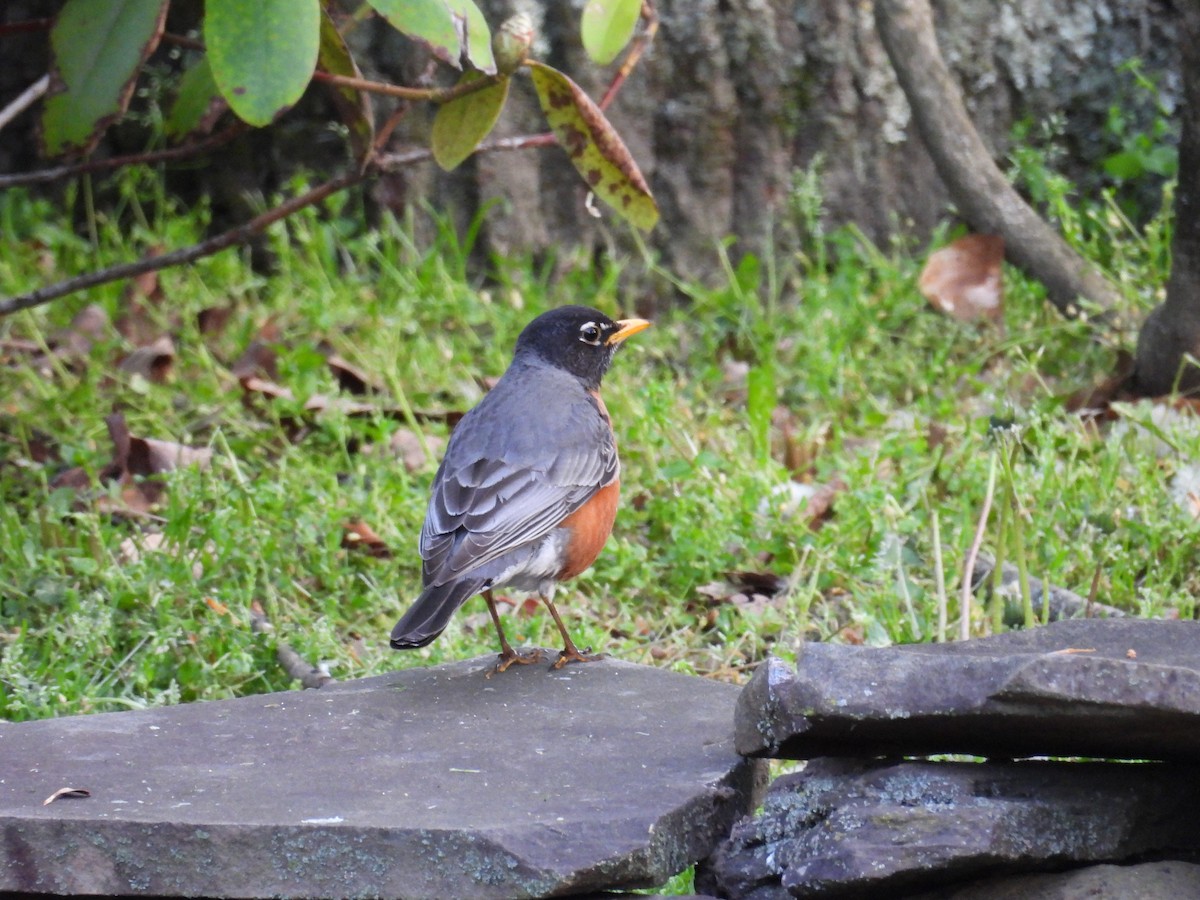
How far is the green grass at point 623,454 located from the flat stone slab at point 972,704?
5.00 feet

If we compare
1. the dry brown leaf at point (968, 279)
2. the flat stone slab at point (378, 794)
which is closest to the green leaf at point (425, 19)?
the flat stone slab at point (378, 794)

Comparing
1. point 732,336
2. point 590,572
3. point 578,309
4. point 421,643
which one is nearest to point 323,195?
point 578,309

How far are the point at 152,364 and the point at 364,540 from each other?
191 cm

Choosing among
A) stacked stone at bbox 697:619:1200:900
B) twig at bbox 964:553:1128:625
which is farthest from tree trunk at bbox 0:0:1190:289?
stacked stone at bbox 697:619:1200:900

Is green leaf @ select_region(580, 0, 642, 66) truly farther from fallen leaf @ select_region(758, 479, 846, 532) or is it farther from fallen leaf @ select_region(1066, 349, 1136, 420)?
fallen leaf @ select_region(1066, 349, 1136, 420)

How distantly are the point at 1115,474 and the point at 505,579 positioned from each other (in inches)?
86.6

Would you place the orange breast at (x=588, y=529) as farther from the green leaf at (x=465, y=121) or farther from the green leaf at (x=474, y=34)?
the green leaf at (x=474, y=34)

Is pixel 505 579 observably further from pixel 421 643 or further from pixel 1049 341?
pixel 1049 341

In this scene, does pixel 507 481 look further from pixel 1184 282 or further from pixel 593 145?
pixel 1184 282

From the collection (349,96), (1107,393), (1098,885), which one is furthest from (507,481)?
(1107,393)

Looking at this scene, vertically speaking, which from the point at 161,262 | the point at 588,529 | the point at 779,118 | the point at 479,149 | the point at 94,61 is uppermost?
the point at 94,61

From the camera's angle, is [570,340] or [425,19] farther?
[570,340]

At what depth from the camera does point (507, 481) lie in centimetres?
432

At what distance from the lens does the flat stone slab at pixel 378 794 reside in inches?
107
